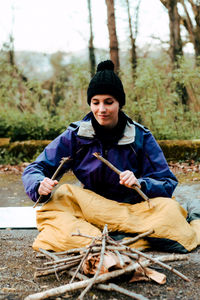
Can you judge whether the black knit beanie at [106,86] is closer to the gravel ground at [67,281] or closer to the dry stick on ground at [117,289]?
the gravel ground at [67,281]

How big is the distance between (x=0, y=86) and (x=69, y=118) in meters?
2.69

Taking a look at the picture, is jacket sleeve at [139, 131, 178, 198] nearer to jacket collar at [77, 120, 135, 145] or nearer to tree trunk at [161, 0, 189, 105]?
jacket collar at [77, 120, 135, 145]

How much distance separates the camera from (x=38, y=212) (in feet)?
9.73

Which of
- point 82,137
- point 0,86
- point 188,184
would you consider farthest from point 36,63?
point 82,137

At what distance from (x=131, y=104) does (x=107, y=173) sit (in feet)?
16.6

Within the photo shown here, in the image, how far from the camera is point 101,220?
A: 279cm

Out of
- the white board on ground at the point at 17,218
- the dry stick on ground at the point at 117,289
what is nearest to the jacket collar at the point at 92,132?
the white board on ground at the point at 17,218

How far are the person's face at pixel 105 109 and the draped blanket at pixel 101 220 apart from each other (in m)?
0.60

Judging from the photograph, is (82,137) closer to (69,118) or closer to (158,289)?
(158,289)

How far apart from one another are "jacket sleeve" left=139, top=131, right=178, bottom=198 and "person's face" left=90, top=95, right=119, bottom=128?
1.15 feet

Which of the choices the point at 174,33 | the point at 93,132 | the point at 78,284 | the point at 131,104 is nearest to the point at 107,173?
the point at 93,132

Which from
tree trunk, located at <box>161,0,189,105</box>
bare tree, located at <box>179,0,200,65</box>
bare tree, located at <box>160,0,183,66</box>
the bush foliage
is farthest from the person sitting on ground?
bare tree, located at <box>179,0,200,65</box>

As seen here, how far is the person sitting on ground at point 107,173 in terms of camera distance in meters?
2.75

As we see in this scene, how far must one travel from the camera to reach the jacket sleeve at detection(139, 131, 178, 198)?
287cm
